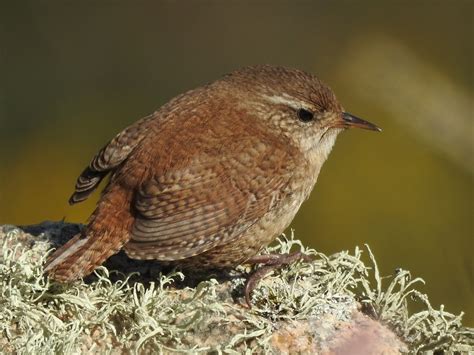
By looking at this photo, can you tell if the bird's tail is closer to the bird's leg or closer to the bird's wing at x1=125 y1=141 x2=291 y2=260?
the bird's wing at x1=125 y1=141 x2=291 y2=260

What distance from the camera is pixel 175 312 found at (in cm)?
277

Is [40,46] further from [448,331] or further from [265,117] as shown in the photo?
[448,331]

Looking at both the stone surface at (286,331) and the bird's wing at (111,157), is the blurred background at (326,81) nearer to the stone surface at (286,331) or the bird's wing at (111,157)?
the stone surface at (286,331)

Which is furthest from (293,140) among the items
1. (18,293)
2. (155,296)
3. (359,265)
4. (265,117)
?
(18,293)

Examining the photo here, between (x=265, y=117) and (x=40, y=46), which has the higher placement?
(x=265, y=117)

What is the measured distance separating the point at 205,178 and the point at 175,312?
0.49 meters

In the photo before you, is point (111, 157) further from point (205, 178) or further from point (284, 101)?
point (284, 101)

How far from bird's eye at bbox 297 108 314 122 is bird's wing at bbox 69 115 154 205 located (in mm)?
524

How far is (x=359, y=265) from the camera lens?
309 centimetres

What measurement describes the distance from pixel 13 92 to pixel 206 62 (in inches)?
56.5

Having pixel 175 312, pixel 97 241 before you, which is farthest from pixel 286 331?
pixel 97 241

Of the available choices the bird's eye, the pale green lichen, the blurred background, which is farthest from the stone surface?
the bird's eye

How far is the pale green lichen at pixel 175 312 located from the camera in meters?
2.68

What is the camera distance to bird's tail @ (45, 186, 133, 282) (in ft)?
9.37
